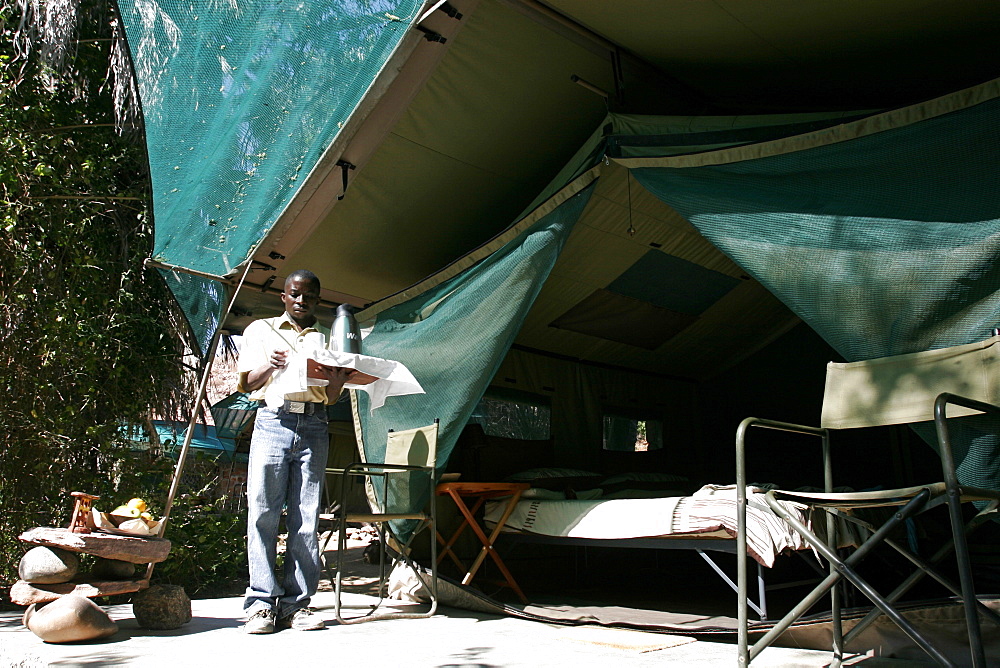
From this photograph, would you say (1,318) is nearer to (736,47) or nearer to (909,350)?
(736,47)

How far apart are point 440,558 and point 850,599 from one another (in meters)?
1.92

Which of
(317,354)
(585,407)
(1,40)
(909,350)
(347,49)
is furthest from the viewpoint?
(585,407)

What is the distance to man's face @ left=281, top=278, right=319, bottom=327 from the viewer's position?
121 inches

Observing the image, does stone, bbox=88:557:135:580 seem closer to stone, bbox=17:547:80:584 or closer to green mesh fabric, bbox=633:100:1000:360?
stone, bbox=17:547:80:584

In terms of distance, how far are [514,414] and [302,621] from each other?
2.56 metres

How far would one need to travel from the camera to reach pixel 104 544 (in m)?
2.83

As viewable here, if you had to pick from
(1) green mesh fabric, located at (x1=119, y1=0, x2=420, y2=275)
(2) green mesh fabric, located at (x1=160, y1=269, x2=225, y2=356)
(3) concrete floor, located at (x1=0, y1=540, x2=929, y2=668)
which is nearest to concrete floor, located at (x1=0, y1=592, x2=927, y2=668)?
(3) concrete floor, located at (x1=0, y1=540, x2=929, y2=668)

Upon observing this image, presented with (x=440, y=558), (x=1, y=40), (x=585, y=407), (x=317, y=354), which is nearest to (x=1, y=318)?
(x=1, y=40)

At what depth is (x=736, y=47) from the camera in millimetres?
3227

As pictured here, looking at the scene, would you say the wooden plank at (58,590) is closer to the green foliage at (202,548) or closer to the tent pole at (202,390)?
the tent pole at (202,390)

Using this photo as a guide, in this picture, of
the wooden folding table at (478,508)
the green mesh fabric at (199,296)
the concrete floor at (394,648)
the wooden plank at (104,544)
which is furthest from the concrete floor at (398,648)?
the green mesh fabric at (199,296)

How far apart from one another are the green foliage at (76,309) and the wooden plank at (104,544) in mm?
1188

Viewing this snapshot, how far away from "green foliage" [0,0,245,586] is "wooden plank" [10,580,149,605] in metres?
1.06

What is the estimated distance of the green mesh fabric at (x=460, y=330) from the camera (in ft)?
10.9
